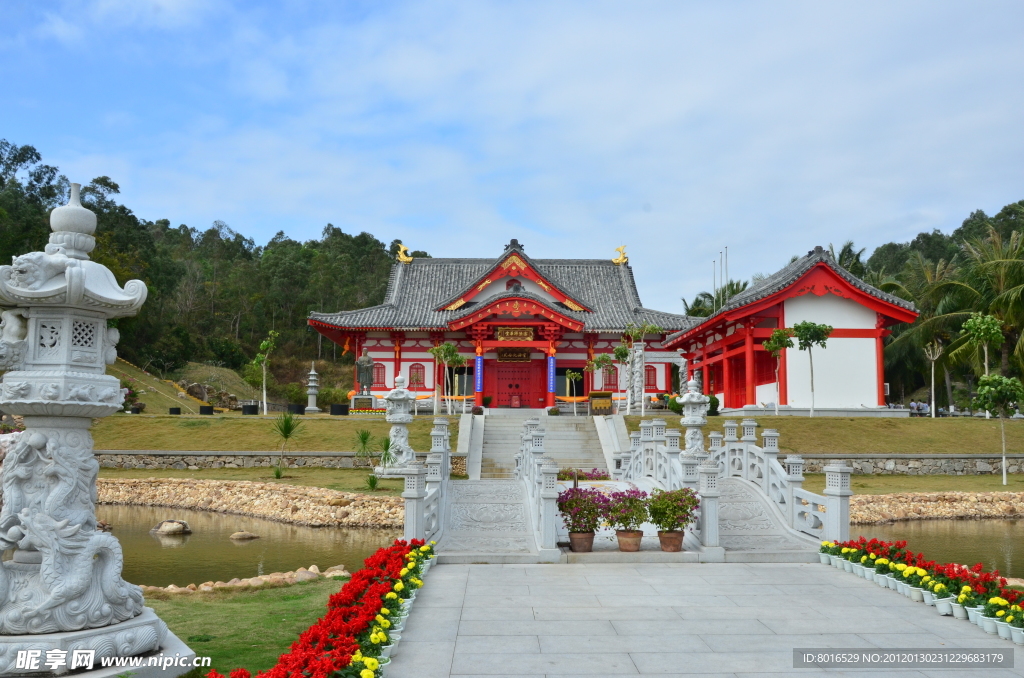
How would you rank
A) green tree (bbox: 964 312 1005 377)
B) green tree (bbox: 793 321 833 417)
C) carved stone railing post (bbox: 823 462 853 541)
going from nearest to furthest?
1. carved stone railing post (bbox: 823 462 853 541)
2. green tree (bbox: 964 312 1005 377)
3. green tree (bbox: 793 321 833 417)

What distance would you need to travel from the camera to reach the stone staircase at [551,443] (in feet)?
69.6

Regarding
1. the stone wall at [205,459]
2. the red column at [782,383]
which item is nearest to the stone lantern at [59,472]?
the stone wall at [205,459]

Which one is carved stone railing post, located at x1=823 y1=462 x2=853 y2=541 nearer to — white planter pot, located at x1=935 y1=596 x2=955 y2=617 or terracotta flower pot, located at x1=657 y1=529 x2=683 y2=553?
terracotta flower pot, located at x1=657 y1=529 x2=683 y2=553

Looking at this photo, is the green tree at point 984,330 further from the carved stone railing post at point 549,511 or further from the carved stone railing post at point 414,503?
the carved stone railing post at point 414,503

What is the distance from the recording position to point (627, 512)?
10.3m

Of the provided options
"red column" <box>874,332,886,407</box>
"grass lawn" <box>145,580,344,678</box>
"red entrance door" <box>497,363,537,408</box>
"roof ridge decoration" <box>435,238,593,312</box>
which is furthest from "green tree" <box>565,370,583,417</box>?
"grass lawn" <box>145,580,344,678</box>

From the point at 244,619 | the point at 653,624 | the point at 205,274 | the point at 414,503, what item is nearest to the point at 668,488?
the point at 414,503

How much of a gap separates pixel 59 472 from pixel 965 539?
586 inches

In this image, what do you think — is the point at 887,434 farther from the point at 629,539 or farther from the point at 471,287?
the point at 471,287

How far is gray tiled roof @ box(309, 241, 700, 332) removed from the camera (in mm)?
34156

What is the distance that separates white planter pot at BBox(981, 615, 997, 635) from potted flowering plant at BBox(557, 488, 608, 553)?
183 inches

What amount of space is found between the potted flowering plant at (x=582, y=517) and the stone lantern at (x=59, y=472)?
5.93m

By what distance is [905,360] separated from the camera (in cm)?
3931

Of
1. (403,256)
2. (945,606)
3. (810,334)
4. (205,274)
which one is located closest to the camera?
(945,606)
